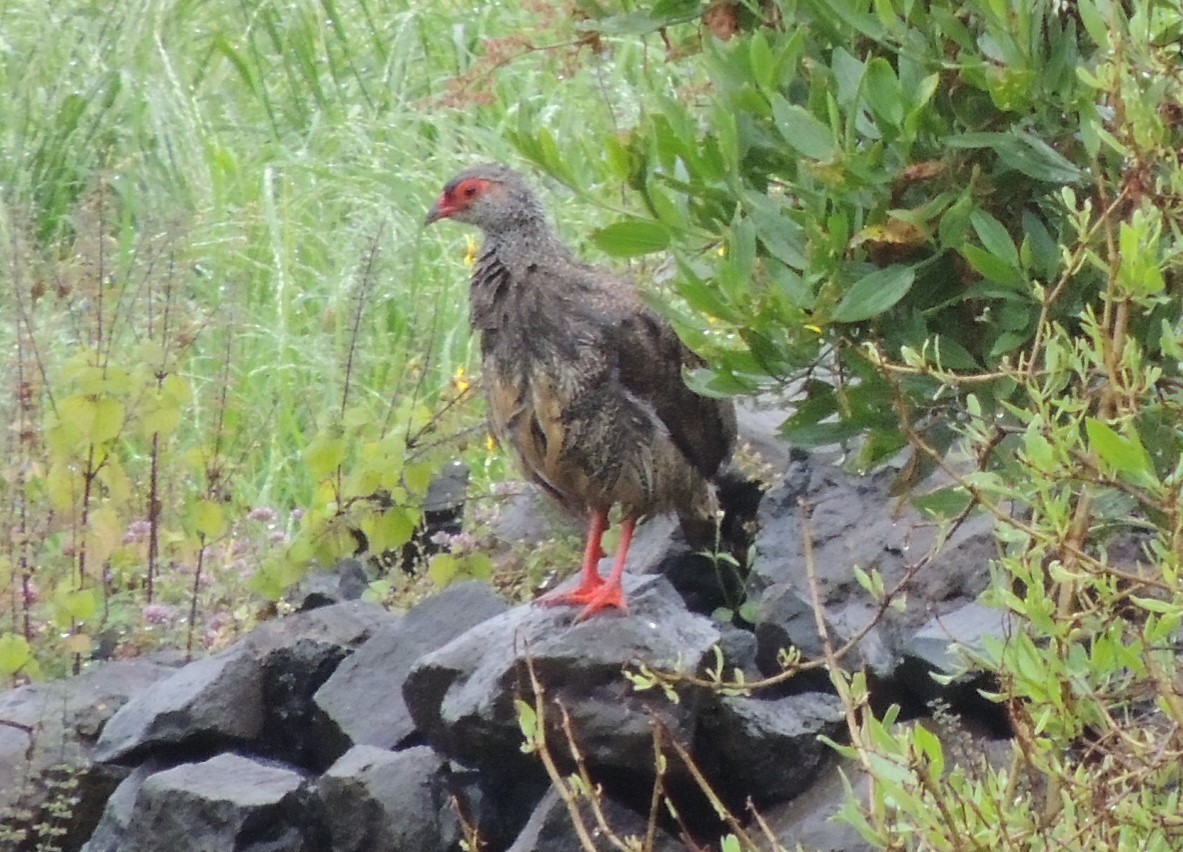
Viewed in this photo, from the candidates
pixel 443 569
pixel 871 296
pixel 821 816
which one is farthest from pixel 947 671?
pixel 443 569

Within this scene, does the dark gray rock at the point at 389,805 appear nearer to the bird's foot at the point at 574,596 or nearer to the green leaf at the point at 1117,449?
the bird's foot at the point at 574,596

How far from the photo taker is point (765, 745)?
369cm

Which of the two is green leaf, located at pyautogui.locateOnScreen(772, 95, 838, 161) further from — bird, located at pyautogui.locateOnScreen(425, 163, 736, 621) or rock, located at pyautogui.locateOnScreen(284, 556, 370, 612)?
rock, located at pyautogui.locateOnScreen(284, 556, 370, 612)

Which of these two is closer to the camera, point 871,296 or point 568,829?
point 871,296

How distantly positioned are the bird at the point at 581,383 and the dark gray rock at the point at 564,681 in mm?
133

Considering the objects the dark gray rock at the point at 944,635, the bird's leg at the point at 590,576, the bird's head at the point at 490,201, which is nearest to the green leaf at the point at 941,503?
the dark gray rock at the point at 944,635

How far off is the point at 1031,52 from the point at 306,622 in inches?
112

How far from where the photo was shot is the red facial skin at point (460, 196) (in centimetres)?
443

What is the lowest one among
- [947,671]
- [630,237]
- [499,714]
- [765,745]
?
[765,745]

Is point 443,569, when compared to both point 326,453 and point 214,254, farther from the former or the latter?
point 214,254

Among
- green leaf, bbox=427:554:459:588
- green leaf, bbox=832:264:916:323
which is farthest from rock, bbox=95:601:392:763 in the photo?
green leaf, bbox=832:264:916:323

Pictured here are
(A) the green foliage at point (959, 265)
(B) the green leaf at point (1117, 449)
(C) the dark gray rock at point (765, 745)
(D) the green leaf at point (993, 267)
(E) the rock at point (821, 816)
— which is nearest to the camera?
(B) the green leaf at point (1117, 449)

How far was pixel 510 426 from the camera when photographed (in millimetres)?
4172

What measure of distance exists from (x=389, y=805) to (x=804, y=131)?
204 centimetres
